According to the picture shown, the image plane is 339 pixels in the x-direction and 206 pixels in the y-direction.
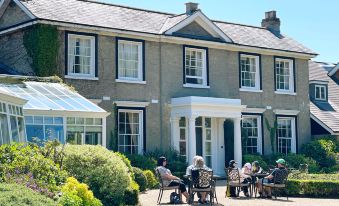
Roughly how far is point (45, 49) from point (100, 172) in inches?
396

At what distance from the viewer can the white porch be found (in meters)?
26.8

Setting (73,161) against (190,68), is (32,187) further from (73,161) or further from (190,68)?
(190,68)

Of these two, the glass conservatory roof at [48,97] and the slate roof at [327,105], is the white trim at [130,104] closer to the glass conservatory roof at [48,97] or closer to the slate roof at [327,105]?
the glass conservatory roof at [48,97]

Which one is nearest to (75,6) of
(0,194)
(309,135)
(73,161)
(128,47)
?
(128,47)

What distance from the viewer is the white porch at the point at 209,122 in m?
26.8

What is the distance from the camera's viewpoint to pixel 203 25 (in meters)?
29.6

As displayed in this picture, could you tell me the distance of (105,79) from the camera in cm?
2597

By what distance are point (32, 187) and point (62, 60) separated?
491 inches

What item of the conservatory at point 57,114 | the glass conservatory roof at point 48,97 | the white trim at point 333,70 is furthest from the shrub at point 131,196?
the white trim at point 333,70

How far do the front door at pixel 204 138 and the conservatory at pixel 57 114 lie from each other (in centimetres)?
753

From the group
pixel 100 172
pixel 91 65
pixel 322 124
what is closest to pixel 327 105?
pixel 322 124

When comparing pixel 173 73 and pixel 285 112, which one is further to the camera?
pixel 285 112

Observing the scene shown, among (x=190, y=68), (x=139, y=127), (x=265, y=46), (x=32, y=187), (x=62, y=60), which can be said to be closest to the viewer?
(x=32, y=187)

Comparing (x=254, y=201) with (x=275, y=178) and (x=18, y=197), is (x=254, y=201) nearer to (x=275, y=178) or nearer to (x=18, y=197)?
(x=275, y=178)
